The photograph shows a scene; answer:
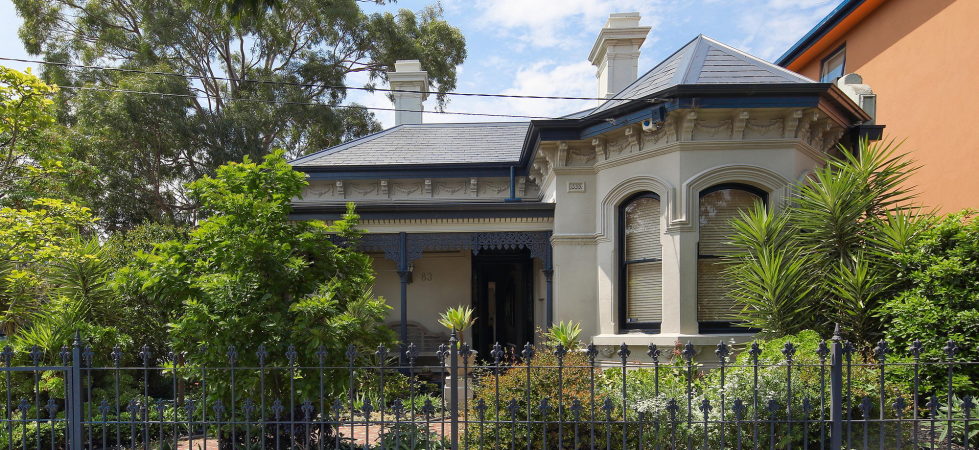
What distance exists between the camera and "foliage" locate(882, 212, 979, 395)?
544 cm

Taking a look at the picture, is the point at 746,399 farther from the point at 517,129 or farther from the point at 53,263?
the point at 517,129

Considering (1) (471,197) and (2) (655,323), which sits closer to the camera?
(2) (655,323)

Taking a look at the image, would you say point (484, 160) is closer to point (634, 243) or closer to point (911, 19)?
point (634, 243)

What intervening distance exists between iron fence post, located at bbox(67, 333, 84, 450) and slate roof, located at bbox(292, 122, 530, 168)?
7441 millimetres

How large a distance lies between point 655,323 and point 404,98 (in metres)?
9.46

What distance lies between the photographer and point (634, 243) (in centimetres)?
856

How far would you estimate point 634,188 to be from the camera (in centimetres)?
834

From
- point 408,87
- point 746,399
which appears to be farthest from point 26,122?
point 746,399

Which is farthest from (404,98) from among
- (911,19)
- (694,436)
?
(694,436)

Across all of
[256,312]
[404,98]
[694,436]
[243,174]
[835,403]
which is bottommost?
[694,436]

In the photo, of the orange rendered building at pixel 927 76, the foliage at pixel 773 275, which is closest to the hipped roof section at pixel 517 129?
the foliage at pixel 773 275

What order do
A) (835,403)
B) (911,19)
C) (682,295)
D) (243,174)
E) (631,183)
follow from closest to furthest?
(835,403), (243,174), (682,295), (631,183), (911,19)

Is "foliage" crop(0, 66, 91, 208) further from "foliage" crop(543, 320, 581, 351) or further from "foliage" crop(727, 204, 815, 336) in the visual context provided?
"foliage" crop(727, 204, 815, 336)

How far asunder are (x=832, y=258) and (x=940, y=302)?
109 centimetres
